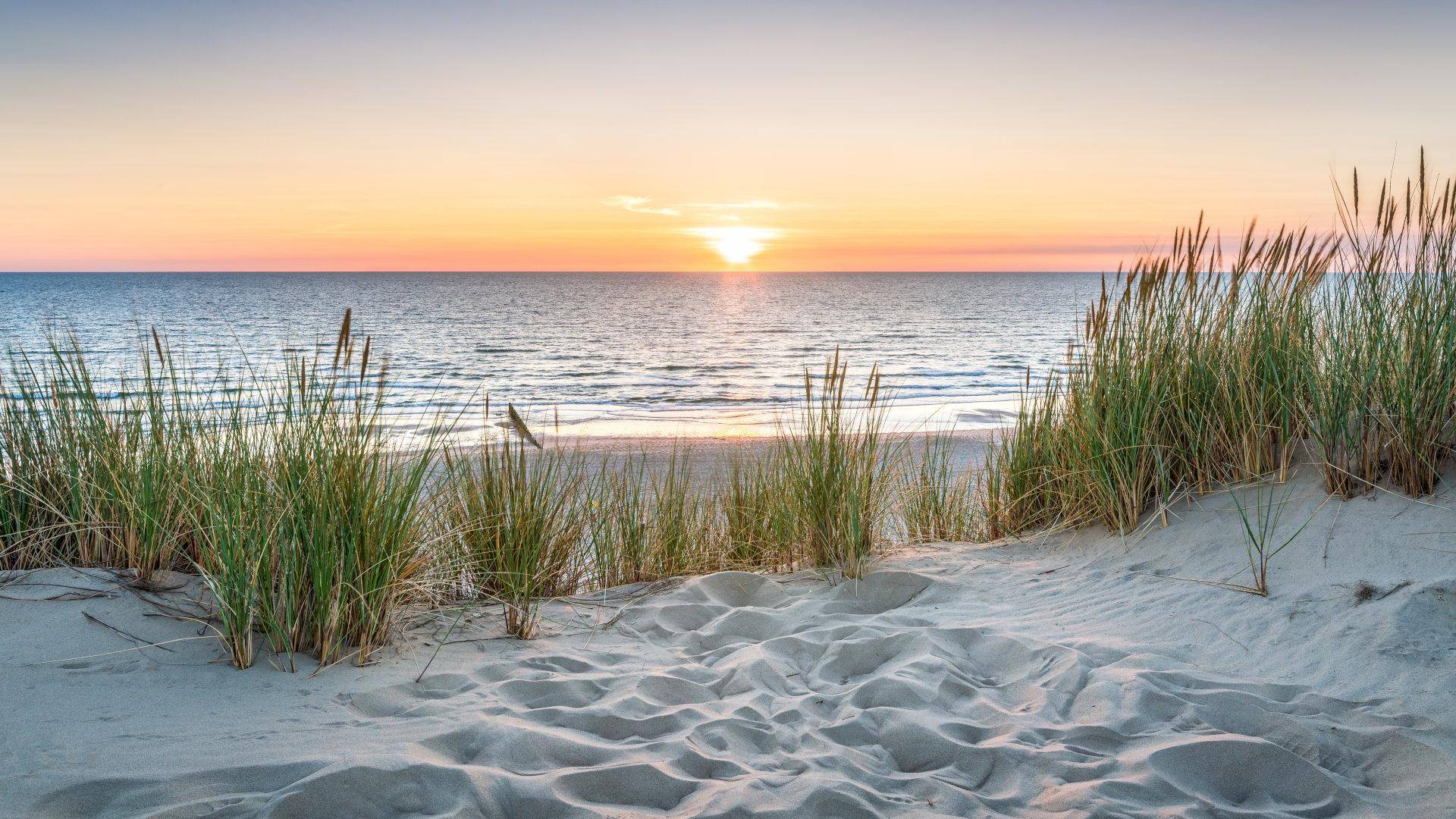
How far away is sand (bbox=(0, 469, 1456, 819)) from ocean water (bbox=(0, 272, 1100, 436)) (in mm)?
1141

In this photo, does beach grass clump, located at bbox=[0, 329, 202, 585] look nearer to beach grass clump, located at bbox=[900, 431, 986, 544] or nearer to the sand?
the sand

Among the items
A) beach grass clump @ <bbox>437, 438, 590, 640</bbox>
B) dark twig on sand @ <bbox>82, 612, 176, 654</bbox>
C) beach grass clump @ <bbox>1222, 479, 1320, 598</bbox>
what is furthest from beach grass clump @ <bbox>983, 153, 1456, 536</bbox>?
dark twig on sand @ <bbox>82, 612, 176, 654</bbox>

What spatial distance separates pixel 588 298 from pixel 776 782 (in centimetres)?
6643

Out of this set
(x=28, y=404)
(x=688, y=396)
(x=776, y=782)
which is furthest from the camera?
(x=688, y=396)

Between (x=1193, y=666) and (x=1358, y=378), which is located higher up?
(x=1358, y=378)

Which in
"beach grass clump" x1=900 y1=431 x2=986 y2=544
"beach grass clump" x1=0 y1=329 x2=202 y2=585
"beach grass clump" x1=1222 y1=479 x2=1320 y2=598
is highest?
"beach grass clump" x1=0 y1=329 x2=202 y2=585

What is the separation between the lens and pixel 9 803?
1700 mm

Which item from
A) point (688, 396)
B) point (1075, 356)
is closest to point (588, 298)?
point (688, 396)

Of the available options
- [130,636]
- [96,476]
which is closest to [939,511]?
[130,636]

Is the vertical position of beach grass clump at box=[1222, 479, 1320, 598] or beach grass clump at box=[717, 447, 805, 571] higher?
beach grass clump at box=[1222, 479, 1320, 598]

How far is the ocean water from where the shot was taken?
516 inches

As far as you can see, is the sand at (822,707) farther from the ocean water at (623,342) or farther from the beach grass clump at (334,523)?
the ocean water at (623,342)

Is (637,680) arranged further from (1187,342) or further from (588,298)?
(588,298)

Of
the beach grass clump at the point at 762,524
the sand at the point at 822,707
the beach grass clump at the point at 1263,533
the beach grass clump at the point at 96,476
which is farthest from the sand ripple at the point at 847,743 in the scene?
the beach grass clump at the point at 96,476
